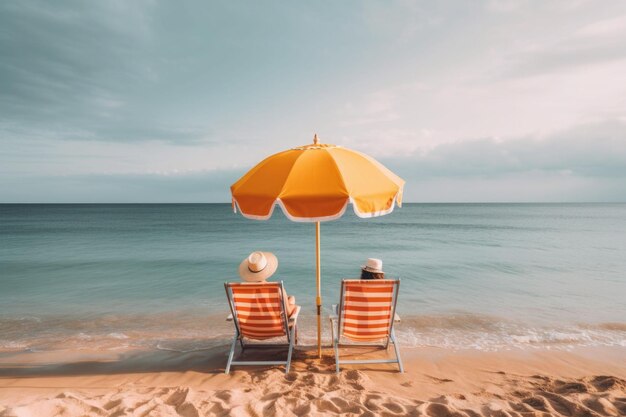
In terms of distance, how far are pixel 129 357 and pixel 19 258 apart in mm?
17143

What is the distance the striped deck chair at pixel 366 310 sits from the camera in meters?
4.25

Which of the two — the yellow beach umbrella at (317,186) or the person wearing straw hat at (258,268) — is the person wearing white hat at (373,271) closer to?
the person wearing straw hat at (258,268)

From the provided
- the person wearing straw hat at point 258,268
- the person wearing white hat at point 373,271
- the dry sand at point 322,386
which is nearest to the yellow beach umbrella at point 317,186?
the person wearing straw hat at point 258,268

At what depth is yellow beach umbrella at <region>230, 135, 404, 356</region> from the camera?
3.40m

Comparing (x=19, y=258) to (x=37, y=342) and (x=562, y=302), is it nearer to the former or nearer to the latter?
(x=37, y=342)

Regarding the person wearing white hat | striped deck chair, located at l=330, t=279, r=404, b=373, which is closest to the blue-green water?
striped deck chair, located at l=330, t=279, r=404, b=373

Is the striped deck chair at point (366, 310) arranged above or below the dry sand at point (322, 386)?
above

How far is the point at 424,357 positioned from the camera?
5223 mm

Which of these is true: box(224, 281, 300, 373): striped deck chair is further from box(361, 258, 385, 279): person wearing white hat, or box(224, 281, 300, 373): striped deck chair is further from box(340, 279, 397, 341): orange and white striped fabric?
box(361, 258, 385, 279): person wearing white hat

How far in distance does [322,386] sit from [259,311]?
45.6 inches

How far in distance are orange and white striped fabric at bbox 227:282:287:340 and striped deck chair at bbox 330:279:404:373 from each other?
78 centimetres

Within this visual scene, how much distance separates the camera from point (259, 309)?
14.5 ft

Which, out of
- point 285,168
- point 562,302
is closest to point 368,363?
point 285,168

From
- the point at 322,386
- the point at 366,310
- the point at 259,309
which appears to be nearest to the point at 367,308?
the point at 366,310
